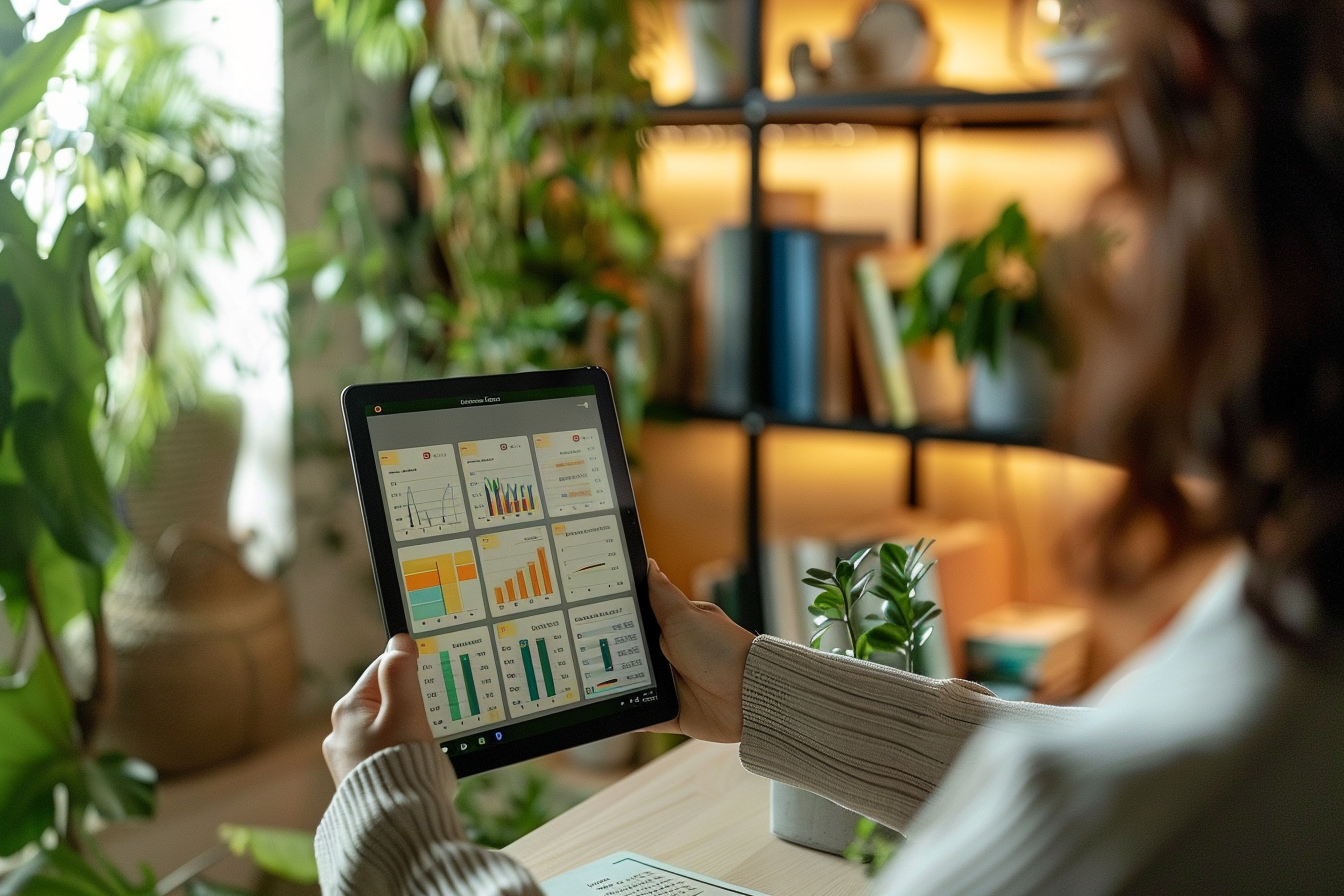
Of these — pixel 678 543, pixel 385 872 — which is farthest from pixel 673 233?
pixel 385 872

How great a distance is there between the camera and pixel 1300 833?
0.46 metres

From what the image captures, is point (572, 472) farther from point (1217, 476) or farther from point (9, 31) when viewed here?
point (9, 31)

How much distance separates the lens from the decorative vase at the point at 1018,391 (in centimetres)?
168

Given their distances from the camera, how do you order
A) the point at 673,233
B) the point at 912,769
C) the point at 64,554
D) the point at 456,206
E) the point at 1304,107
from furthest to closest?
the point at 673,233
the point at 456,206
the point at 64,554
the point at 912,769
the point at 1304,107

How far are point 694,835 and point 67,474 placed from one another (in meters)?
0.72

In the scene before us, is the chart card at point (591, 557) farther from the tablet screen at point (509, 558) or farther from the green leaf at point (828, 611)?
the green leaf at point (828, 611)

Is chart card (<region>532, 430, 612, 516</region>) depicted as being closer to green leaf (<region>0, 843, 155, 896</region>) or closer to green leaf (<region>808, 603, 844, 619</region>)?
green leaf (<region>808, 603, 844, 619</region>)

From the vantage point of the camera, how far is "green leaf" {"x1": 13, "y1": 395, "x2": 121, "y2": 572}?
117 cm

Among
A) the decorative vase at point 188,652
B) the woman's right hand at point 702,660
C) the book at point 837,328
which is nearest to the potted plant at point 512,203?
the book at point 837,328

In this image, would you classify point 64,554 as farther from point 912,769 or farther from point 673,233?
point 673,233

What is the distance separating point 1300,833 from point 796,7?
6.17 feet

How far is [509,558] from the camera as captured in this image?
0.88m

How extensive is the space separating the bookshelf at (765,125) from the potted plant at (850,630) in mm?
794

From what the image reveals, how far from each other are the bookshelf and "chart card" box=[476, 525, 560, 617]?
98 centimetres
